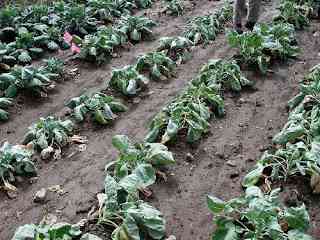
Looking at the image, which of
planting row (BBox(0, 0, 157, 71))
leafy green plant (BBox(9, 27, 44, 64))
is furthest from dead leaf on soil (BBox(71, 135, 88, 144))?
leafy green plant (BBox(9, 27, 44, 64))

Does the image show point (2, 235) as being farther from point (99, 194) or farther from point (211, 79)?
point (211, 79)

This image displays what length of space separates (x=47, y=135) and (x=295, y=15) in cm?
578

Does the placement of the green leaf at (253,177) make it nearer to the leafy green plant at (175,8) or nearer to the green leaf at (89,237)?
the green leaf at (89,237)

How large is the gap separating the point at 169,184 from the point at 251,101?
2.31m

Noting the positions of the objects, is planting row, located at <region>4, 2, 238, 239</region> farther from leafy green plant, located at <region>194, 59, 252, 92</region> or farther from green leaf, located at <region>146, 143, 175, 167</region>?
leafy green plant, located at <region>194, 59, 252, 92</region>

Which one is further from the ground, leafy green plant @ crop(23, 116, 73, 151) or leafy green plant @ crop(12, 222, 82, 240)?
leafy green plant @ crop(12, 222, 82, 240)

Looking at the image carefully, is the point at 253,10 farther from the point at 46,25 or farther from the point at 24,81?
the point at 24,81

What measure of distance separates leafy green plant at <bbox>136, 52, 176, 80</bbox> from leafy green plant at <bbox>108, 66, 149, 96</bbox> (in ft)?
1.34

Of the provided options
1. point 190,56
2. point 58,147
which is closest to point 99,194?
point 58,147

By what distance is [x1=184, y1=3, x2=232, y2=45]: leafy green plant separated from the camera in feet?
29.2

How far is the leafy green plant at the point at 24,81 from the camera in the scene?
7039 millimetres

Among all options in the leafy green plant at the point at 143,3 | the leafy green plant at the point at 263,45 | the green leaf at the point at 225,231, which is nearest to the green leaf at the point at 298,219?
the green leaf at the point at 225,231

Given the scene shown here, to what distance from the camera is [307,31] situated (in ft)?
30.0

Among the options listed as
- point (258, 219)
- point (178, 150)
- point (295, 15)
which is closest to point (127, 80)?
point (178, 150)
